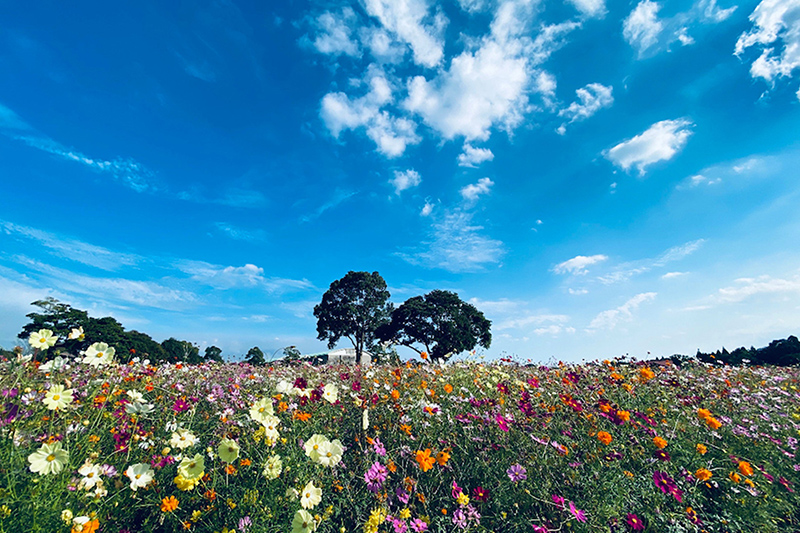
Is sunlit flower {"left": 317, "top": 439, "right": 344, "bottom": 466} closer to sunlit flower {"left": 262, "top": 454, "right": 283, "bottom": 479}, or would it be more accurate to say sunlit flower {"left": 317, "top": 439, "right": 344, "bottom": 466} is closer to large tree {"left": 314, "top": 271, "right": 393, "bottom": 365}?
sunlit flower {"left": 262, "top": 454, "right": 283, "bottom": 479}

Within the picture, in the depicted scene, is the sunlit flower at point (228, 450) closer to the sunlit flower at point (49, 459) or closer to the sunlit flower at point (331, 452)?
the sunlit flower at point (331, 452)

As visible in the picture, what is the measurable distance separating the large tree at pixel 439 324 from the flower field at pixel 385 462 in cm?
2481

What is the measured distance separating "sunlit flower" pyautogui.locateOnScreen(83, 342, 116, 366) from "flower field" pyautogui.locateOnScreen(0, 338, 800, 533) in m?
0.01

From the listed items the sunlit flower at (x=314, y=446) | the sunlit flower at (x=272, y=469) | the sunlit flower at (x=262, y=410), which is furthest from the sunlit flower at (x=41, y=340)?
the sunlit flower at (x=314, y=446)

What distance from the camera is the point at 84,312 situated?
18906 millimetres

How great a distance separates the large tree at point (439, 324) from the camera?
2961cm

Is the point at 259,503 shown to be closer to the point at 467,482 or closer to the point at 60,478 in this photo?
the point at 60,478

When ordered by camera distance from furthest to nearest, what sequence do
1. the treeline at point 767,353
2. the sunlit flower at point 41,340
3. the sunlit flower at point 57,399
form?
1. the treeline at point 767,353
2. the sunlit flower at point 41,340
3. the sunlit flower at point 57,399

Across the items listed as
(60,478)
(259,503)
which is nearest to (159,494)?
(60,478)

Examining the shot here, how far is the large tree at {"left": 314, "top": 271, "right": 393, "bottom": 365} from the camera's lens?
30.3 m

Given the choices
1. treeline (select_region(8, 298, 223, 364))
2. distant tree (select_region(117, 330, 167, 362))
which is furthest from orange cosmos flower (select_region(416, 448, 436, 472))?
distant tree (select_region(117, 330, 167, 362))

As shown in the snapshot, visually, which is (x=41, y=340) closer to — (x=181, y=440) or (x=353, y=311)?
(x=181, y=440)

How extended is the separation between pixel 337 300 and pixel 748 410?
2769 cm

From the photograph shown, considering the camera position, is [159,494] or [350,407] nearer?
[159,494]
